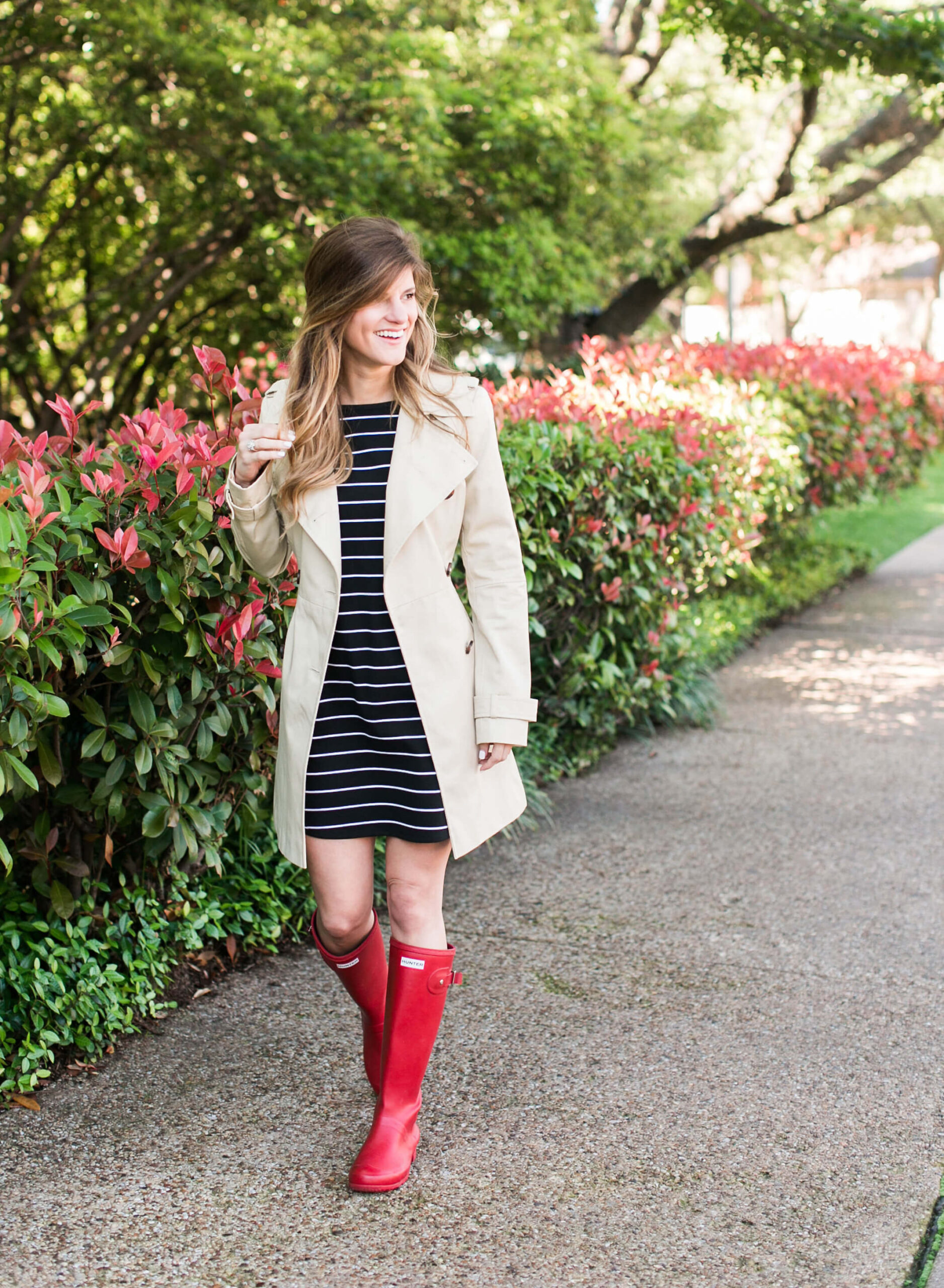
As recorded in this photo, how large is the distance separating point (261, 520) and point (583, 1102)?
1.48 meters

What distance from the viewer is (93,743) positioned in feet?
9.18

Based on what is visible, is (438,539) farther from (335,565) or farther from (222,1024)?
(222,1024)

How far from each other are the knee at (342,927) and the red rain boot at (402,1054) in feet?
0.29

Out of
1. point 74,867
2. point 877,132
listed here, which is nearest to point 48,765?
point 74,867

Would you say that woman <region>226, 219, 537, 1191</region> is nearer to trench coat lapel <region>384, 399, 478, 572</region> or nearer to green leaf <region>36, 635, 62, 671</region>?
trench coat lapel <region>384, 399, 478, 572</region>

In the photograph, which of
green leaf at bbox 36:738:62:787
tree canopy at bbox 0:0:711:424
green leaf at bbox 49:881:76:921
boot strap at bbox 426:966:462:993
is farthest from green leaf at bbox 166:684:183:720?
tree canopy at bbox 0:0:711:424

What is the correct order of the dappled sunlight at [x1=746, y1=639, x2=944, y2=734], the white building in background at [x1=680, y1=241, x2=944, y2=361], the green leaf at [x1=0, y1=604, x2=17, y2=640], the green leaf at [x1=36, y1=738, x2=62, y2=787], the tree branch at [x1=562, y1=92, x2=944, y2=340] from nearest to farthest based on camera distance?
the green leaf at [x1=0, y1=604, x2=17, y2=640], the green leaf at [x1=36, y1=738, x2=62, y2=787], the dappled sunlight at [x1=746, y1=639, x2=944, y2=734], the tree branch at [x1=562, y1=92, x2=944, y2=340], the white building in background at [x1=680, y1=241, x2=944, y2=361]

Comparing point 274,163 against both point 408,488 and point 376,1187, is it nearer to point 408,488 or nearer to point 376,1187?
point 408,488

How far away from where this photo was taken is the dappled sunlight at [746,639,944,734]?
238 inches

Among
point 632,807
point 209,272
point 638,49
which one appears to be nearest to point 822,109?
point 638,49

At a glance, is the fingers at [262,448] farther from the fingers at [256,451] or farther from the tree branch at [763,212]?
the tree branch at [763,212]

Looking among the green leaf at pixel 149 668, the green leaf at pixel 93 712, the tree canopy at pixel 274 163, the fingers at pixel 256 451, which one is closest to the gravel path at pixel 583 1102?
the green leaf at pixel 93 712

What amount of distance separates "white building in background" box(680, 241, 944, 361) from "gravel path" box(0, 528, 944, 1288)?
27836mm

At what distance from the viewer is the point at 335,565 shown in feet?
8.02
